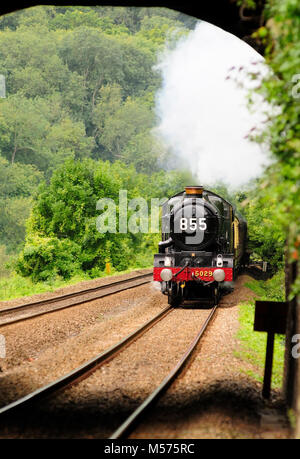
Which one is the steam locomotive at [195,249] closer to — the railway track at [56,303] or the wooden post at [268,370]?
the railway track at [56,303]

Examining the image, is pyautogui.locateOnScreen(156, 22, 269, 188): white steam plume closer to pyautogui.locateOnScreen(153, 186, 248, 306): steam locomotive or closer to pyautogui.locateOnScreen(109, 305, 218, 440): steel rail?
pyautogui.locateOnScreen(153, 186, 248, 306): steam locomotive

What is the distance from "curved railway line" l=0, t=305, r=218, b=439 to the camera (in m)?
6.26

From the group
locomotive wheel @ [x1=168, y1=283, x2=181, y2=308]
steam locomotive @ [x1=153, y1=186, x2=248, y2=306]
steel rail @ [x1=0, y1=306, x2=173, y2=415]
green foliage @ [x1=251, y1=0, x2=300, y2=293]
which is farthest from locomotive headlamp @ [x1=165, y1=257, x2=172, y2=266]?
green foliage @ [x1=251, y1=0, x2=300, y2=293]

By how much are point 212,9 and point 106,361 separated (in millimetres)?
5833

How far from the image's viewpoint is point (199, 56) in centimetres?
3094

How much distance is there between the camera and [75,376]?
8102 millimetres

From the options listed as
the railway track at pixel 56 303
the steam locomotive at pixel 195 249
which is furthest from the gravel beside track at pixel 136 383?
the steam locomotive at pixel 195 249

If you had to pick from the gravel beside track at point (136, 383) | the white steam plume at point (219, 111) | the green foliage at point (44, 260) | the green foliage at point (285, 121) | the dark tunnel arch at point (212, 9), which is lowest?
the gravel beside track at point (136, 383)

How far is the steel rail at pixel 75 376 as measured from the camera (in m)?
6.80

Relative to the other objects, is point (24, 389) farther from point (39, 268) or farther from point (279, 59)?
point (39, 268)

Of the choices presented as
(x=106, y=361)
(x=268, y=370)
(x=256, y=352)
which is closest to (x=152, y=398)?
(x=268, y=370)

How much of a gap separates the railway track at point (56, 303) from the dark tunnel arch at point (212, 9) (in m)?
7.33
